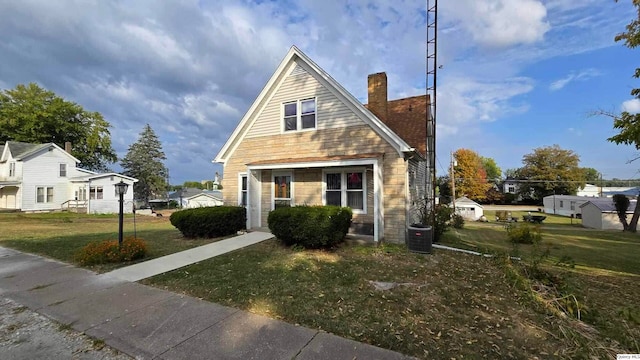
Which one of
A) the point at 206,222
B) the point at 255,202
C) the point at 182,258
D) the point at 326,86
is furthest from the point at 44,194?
the point at 326,86

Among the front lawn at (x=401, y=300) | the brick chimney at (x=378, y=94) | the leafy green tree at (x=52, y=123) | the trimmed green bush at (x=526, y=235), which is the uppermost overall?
the leafy green tree at (x=52, y=123)

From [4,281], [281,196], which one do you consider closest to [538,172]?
[281,196]

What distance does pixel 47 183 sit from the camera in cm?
3034

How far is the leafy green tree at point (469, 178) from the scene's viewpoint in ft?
178

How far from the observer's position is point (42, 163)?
2994cm

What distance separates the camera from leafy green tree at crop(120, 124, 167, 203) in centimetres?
4231

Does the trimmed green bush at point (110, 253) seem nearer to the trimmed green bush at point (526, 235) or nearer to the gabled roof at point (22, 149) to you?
the trimmed green bush at point (526, 235)

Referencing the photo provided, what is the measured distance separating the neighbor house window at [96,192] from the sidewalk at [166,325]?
29316 mm

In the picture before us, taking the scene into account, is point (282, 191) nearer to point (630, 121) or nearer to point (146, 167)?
point (630, 121)

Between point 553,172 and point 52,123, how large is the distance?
83.1m

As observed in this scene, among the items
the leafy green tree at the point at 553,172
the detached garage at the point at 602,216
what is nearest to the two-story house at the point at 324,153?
the detached garage at the point at 602,216

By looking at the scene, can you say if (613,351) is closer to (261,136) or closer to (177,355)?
(177,355)

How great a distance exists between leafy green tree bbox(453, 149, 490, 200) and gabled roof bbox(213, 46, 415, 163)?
4988 cm

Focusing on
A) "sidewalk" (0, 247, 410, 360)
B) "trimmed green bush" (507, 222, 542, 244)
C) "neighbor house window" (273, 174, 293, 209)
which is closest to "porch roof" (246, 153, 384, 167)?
"neighbor house window" (273, 174, 293, 209)
